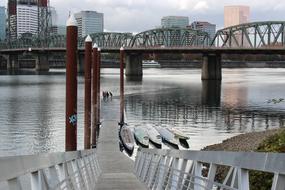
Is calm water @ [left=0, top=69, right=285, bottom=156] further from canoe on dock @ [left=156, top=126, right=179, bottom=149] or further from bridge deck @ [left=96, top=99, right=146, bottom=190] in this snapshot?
bridge deck @ [left=96, top=99, right=146, bottom=190]

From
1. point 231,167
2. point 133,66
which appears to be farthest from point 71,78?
point 133,66

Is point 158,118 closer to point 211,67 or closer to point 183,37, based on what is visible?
point 211,67

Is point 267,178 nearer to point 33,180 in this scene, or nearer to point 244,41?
point 33,180

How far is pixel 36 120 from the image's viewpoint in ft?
187

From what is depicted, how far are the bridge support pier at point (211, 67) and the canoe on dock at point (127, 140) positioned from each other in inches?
4558

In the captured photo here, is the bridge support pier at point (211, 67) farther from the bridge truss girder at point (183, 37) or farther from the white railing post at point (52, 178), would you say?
the white railing post at point (52, 178)

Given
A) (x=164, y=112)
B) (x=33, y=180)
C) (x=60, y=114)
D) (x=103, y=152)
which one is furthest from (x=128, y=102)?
(x=33, y=180)

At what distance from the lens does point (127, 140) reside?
39594 millimetres

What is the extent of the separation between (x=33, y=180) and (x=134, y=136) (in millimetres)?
38749

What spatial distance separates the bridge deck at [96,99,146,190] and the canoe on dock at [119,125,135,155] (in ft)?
1.93

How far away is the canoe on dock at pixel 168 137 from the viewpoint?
41428 millimetres

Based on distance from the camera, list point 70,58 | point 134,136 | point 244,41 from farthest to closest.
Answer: point 244,41 → point 134,136 → point 70,58

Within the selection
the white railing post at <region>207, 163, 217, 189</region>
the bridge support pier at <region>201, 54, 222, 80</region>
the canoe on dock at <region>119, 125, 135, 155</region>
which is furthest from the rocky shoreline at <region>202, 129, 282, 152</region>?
the bridge support pier at <region>201, 54, 222, 80</region>

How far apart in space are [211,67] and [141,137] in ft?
390
